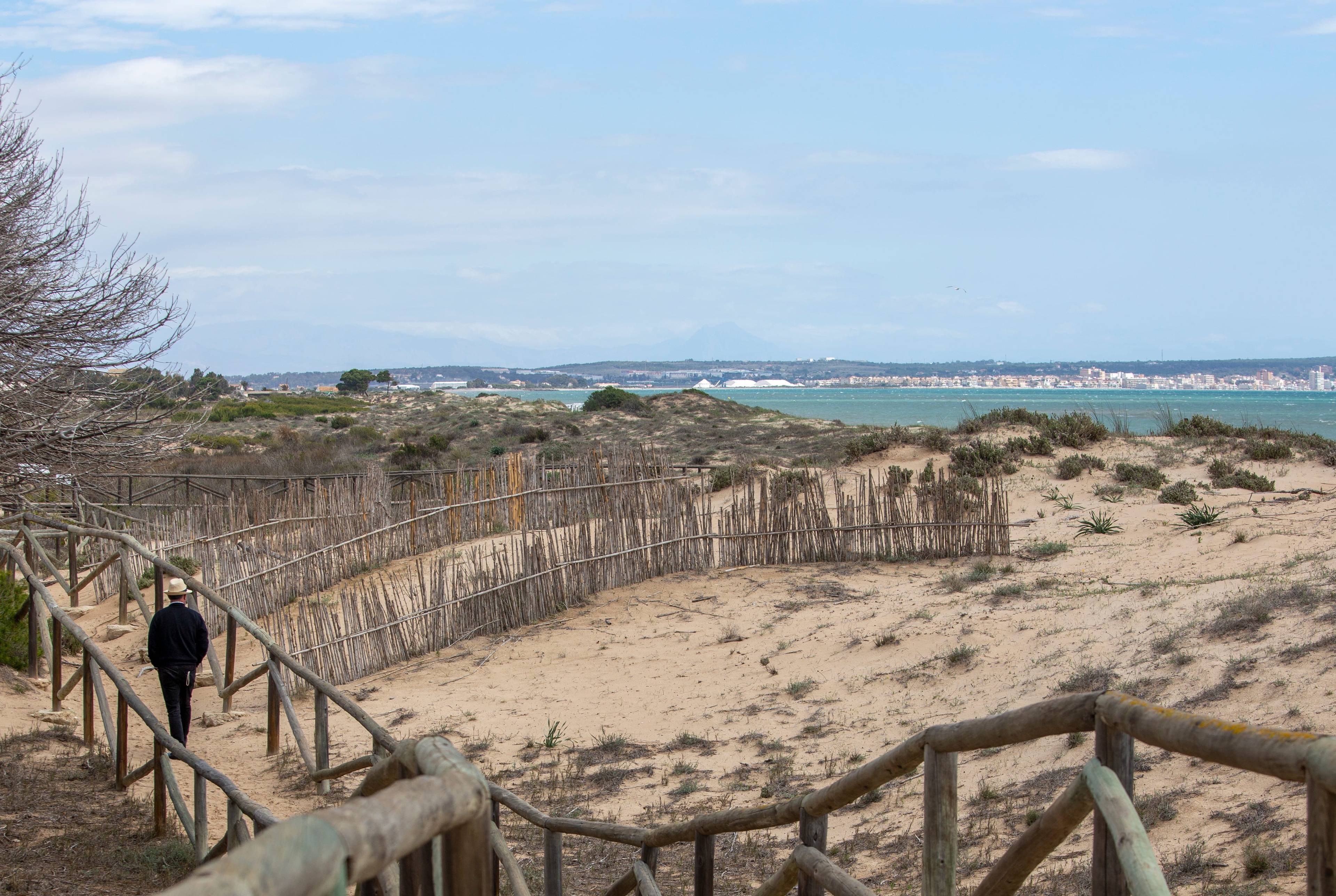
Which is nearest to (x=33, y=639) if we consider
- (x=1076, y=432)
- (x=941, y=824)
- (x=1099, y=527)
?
(x=941, y=824)

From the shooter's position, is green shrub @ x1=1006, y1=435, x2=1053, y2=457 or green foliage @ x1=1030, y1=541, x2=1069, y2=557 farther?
green shrub @ x1=1006, y1=435, x2=1053, y2=457

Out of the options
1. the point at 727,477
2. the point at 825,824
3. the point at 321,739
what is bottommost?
the point at 321,739

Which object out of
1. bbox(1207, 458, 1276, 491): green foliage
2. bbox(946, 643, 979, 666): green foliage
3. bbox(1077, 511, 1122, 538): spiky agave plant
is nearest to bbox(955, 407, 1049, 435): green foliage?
bbox(1207, 458, 1276, 491): green foliage

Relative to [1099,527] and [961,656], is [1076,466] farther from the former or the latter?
[961,656]

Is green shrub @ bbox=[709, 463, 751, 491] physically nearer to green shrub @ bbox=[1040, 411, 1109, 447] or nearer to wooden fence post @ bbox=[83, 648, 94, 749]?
green shrub @ bbox=[1040, 411, 1109, 447]

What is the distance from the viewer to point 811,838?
304 centimetres

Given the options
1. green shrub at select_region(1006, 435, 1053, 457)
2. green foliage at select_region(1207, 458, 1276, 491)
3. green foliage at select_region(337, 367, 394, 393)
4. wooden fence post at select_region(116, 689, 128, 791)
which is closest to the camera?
wooden fence post at select_region(116, 689, 128, 791)

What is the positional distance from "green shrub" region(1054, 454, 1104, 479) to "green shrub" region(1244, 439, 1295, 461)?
97.3 inches

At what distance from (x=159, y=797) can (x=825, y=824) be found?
15.7ft

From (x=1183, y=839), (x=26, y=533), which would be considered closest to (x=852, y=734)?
(x=1183, y=839)

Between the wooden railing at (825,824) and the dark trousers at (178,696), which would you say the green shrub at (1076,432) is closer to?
the dark trousers at (178,696)

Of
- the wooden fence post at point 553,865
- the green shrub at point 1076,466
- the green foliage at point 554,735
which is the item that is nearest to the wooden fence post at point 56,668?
the green foliage at point 554,735

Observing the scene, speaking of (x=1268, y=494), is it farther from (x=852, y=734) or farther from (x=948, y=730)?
(x=948, y=730)

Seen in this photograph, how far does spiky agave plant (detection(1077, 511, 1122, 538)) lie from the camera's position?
44.7ft
